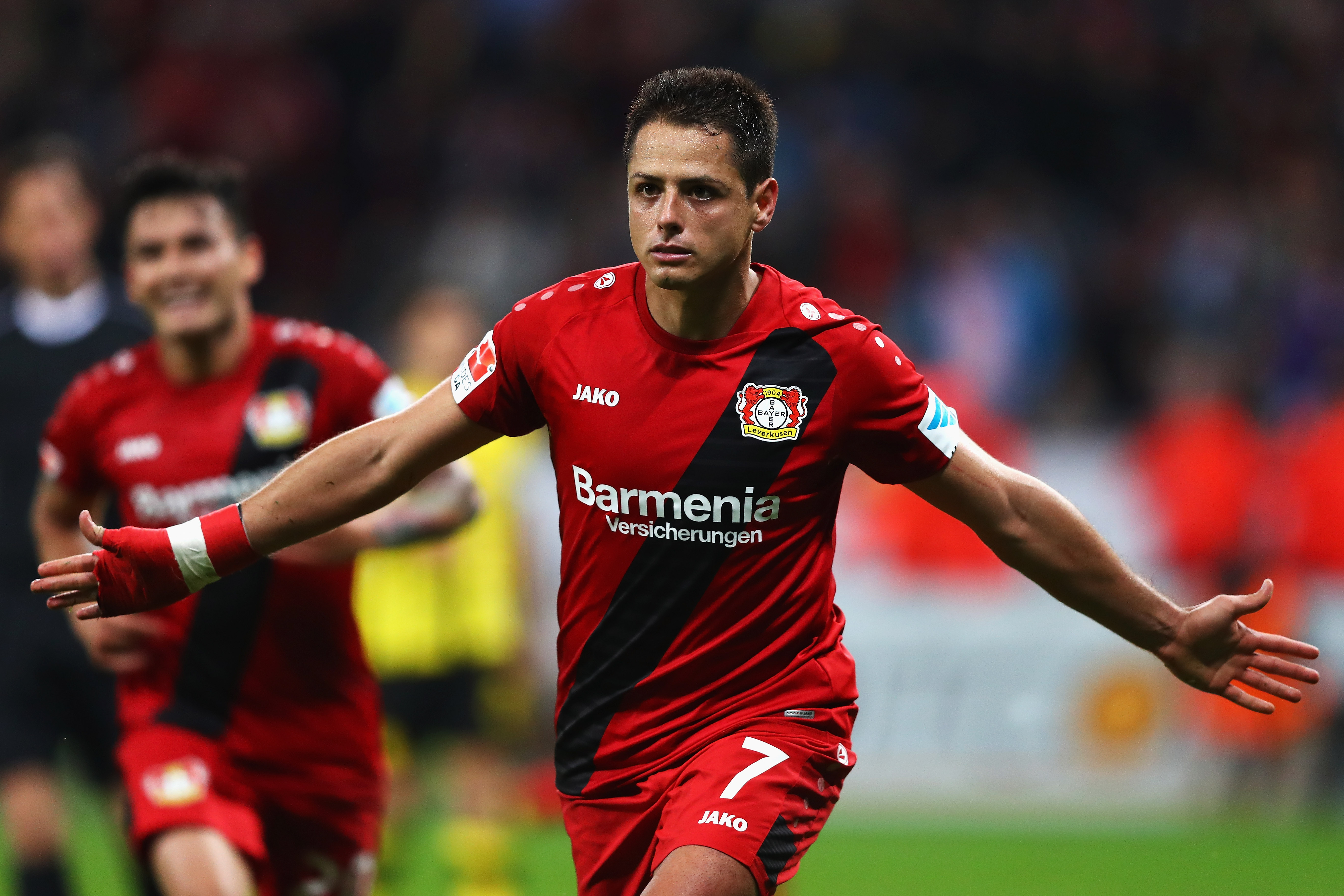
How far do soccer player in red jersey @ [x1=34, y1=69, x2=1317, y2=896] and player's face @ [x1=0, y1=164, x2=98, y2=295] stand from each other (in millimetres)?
3406

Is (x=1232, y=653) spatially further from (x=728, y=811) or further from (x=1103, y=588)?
(x=728, y=811)

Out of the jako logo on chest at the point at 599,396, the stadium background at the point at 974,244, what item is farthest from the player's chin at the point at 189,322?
the stadium background at the point at 974,244

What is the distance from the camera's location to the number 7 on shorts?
14.3 feet

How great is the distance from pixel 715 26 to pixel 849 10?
51.0 inches

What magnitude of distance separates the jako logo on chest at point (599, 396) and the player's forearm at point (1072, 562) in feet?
3.35

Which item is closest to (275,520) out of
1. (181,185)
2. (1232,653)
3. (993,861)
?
(181,185)

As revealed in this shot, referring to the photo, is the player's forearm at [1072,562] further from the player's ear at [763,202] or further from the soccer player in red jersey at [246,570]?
the soccer player in red jersey at [246,570]

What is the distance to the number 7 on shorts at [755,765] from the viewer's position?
4.34 m

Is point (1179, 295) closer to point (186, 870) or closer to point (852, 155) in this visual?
point (852, 155)

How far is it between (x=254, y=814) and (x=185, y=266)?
1.83 m

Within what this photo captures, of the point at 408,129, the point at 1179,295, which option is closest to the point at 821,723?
the point at 1179,295

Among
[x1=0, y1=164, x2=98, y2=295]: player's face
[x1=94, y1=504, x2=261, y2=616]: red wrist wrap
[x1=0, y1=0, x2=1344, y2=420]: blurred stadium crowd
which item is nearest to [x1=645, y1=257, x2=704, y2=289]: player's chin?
[x1=94, y1=504, x2=261, y2=616]: red wrist wrap

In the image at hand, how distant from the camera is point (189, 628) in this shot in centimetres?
575

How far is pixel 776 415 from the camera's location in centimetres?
446
